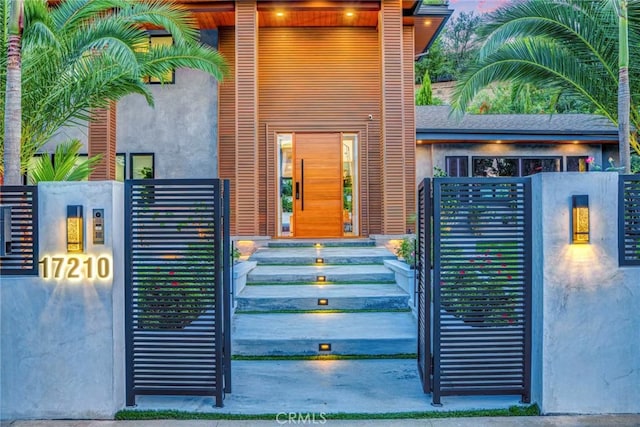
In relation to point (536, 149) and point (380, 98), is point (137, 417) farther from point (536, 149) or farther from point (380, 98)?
point (536, 149)

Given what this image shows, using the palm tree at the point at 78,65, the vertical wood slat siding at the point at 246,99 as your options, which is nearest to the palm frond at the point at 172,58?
the palm tree at the point at 78,65

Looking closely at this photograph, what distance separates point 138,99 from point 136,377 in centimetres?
809

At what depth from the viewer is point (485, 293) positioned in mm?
4441

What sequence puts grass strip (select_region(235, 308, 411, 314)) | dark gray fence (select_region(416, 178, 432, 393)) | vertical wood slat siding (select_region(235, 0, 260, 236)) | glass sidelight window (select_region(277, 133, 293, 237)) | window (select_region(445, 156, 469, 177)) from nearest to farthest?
dark gray fence (select_region(416, 178, 432, 393)), grass strip (select_region(235, 308, 411, 314)), vertical wood slat siding (select_region(235, 0, 260, 236)), glass sidelight window (select_region(277, 133, 293, 237)), window (select_region(445, 156, 469, 177))

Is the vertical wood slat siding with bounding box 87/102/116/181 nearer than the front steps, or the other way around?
the front steps

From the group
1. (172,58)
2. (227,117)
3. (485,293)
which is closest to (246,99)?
(227,117)

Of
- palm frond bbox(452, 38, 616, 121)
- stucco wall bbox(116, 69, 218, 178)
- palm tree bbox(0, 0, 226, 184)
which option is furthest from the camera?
stucco wall bbox(116, 69, 218, 178)

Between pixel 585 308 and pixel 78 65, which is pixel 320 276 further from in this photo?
pixel 78 65

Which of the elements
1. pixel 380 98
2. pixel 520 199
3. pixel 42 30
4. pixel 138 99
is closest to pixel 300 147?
pixel 380 98

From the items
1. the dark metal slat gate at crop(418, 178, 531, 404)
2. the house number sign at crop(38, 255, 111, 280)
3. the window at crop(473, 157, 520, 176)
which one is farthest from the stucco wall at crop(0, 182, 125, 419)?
the window at crop(473, 157, 520, 176)

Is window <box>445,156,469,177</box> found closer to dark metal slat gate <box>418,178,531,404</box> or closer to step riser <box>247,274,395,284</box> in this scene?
step riser <box>247,274,395,284</box>

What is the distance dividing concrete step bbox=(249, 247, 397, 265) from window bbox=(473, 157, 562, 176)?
4776 millimetres

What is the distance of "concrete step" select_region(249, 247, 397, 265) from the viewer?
871 cm

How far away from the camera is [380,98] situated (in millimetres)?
10859
